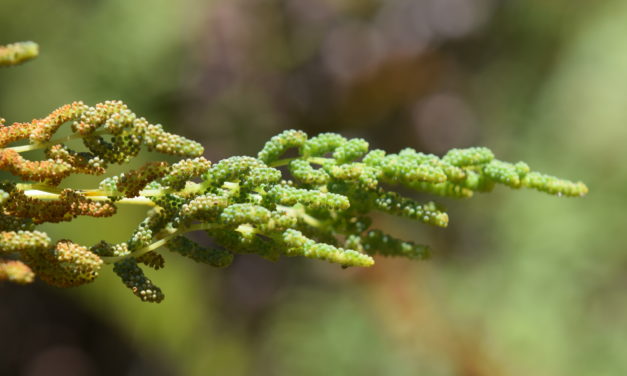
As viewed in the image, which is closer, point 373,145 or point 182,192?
point 182,192

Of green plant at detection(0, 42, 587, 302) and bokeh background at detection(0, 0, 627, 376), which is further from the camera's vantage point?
bokeh background at detection(0, 0, 627, 376)

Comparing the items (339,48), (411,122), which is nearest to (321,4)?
(339,48)

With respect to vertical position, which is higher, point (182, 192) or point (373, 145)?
point (373, 145)

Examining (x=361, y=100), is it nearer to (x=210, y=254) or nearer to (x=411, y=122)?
(x=411, y=122)

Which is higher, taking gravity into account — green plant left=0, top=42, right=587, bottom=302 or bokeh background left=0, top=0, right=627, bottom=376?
bokeh background left=0, top=0, right=627, bottom=376
